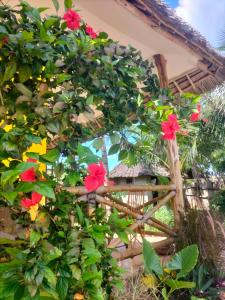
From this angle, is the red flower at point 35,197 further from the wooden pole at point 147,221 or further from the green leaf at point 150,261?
the wooden pole at point 147,221

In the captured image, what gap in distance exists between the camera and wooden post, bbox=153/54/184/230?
9.97 ft

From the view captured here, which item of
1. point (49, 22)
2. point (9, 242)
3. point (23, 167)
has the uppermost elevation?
point (49, 22)

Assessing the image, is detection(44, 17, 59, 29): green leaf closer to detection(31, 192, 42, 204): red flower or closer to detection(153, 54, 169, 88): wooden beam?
detection(31, 192, 42, 204): red flower

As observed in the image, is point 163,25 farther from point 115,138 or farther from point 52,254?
point 52,254

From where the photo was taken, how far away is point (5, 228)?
58.1 inches

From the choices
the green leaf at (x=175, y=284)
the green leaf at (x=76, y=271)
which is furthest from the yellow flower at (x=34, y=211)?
the green leaf at (x=175, y=284)

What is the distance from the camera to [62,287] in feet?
3.29

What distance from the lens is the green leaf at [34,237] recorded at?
1.00m

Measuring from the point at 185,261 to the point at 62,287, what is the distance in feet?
5.13

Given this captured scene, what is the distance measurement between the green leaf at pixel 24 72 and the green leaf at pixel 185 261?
1.75 m


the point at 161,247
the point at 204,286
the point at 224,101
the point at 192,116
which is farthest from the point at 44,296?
the point at 224,101

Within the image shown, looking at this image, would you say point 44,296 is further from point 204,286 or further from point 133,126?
point 204,286

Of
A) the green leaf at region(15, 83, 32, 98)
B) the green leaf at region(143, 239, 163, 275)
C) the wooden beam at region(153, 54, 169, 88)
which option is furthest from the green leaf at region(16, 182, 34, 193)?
the wooden beam at region(153, 54, 169, 88)

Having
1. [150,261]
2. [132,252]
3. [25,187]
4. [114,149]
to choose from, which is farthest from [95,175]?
[132,252]
